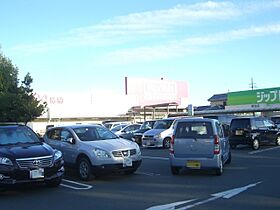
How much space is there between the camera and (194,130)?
13602mm

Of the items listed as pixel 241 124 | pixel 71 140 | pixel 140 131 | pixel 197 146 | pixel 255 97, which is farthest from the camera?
pixel 255 97

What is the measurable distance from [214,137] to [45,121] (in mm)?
42968

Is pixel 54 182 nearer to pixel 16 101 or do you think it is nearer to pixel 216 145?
pixel 216 145

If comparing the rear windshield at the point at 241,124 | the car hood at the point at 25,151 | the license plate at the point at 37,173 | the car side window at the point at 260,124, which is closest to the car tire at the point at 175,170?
the car hood at the point at 25,151

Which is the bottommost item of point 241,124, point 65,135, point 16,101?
point 65,135

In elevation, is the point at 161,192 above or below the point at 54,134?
below

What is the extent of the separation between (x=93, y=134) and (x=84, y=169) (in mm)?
1372

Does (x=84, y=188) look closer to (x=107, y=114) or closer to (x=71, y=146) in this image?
(x=71, y=146)

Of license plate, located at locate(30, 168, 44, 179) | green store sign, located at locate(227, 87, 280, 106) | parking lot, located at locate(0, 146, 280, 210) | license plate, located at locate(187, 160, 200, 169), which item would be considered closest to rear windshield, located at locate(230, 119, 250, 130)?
parking lot, located at locate(0, 146, 280, 210)

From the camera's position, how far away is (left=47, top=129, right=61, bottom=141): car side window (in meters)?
14.8

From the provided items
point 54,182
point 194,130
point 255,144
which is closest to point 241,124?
point 255,144

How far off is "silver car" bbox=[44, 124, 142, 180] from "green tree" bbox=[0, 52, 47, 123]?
27530 mm

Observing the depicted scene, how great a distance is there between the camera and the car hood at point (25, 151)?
10652mm

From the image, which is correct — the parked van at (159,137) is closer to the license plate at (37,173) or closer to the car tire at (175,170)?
the car tire at (175,170)
